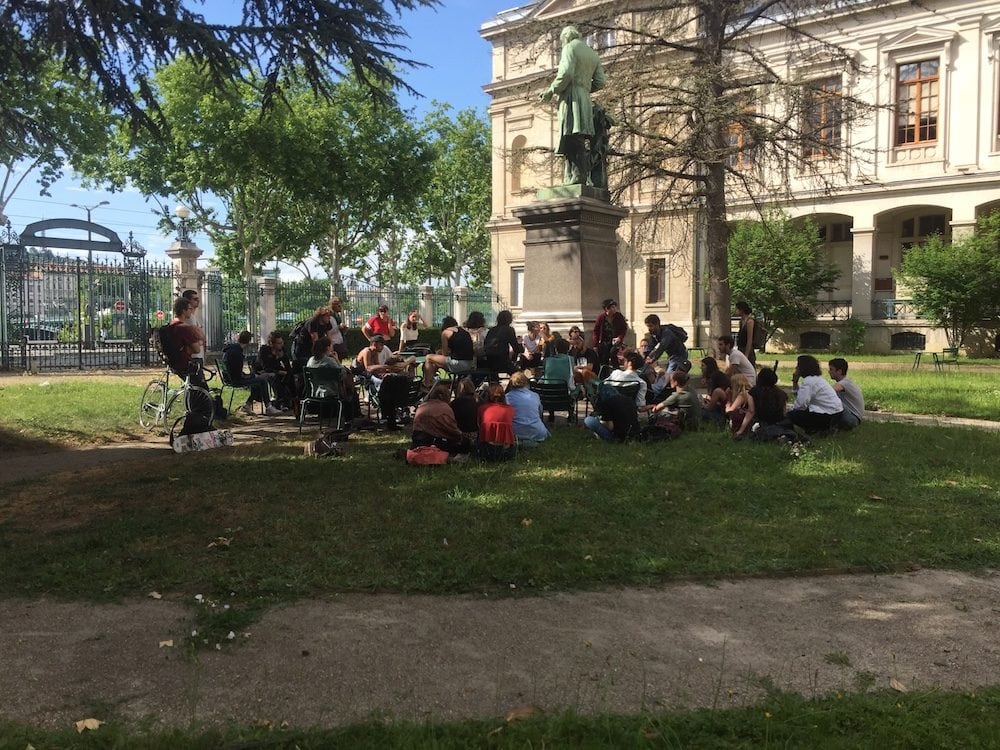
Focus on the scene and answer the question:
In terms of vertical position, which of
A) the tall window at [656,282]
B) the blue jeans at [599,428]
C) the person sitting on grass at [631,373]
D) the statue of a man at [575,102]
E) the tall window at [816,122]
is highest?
the tall window at [816,122]

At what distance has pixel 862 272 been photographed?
3023 centimetres

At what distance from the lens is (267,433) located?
10.2 metres

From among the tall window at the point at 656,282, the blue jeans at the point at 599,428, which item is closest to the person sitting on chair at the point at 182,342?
the blue jeans at the point at 599,428

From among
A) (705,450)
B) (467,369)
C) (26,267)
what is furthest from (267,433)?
(26,267)

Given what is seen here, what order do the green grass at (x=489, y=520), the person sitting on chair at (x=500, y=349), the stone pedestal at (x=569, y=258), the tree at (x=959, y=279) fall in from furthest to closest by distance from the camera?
the tree at (x=959, y=279), the stone pedestal at (x=569, y=258), the person sitting on chair at (x=500, y=349), the green grass at (x=489, y=520)

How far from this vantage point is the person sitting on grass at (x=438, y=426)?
781 cm

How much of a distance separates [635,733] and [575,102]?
37.1ft

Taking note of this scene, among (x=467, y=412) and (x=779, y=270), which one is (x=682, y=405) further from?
(x=779, y=270)

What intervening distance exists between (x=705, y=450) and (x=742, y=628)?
455 centimetres

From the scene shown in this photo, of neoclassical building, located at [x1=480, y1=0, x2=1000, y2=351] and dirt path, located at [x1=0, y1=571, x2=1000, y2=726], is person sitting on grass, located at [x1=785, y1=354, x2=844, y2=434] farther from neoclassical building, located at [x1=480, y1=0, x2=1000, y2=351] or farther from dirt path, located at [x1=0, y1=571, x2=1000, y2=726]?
neoclassical building, located at [x1=480, y1=0, x2=1000, y2=351]

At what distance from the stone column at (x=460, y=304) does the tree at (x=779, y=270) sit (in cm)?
1015

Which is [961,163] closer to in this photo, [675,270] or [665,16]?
[675,270]

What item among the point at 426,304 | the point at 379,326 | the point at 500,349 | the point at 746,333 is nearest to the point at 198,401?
the point at 500,349

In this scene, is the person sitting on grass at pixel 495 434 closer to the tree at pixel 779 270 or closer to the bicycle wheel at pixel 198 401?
the bicycle wheel at pixel 198 401
